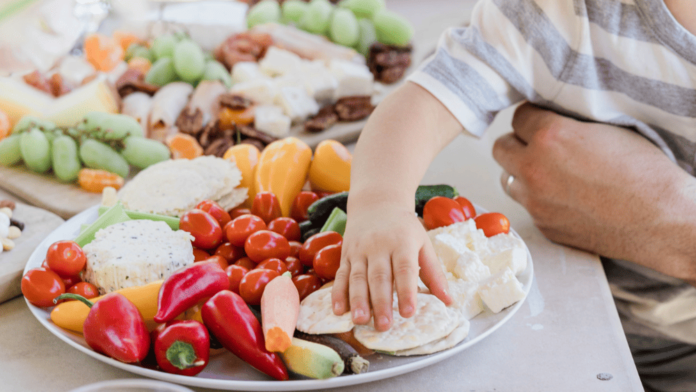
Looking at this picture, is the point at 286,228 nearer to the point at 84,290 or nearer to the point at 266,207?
the point at 266,207

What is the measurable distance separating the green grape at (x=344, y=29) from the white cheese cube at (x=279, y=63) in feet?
0.98

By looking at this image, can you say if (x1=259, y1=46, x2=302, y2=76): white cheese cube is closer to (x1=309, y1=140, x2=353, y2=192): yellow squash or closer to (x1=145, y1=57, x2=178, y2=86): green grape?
(x1=145, y1=57, x2=178, y2=86): green grape

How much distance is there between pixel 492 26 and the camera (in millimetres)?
818

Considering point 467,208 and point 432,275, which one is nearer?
point 432,275

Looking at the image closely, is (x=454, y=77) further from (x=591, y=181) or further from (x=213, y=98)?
(x=213, y=98)

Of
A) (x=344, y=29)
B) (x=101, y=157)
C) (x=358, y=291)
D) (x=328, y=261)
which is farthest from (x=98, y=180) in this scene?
(x=344, y=29)

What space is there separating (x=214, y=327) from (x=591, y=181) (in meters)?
0.61

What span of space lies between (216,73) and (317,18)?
523mm

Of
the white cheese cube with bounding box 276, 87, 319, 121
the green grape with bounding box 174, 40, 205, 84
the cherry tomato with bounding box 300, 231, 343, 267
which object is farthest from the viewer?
the green grape with bounding box 174, 40, 205, 84

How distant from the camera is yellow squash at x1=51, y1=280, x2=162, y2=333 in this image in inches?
23.5

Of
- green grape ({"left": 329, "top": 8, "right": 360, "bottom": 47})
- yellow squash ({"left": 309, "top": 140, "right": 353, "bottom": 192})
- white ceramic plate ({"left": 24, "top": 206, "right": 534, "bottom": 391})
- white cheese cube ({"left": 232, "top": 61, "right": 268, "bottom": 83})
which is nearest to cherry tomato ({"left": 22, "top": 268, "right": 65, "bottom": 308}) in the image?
white ceramic plate ({"left": 24, "top": 206, "right": 534, "bottom": 391})

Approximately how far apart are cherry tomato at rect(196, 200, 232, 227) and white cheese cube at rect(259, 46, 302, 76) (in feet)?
2.64

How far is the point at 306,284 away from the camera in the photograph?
2.26 ft

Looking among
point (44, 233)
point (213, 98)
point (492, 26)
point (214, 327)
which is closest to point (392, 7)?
point (213, 98)
